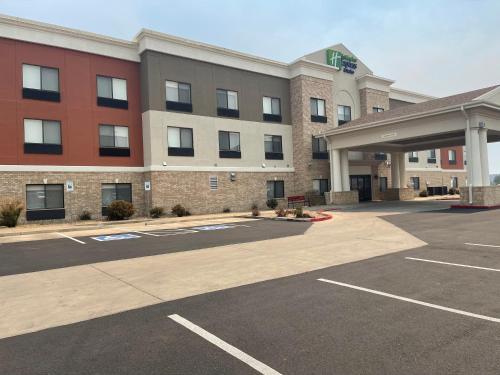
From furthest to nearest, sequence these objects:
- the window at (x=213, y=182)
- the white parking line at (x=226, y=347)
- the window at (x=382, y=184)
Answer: the window at (x=382, y=184), the window at (x=213, y=182), the white parking line at (x=226, y=347)

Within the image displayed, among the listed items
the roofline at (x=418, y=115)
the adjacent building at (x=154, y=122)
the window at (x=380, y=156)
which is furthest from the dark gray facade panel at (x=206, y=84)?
the window at (x=380, y=156)

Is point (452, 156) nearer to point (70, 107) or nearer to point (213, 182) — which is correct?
point (213, 182)

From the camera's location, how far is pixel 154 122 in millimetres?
25688

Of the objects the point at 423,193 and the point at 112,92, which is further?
the point at 423,193

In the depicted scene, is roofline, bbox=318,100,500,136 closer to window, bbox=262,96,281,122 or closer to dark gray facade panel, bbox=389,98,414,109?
window, bbox=262,96,281,122

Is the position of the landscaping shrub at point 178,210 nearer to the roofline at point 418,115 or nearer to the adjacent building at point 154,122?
the adjacent building at point 154,122

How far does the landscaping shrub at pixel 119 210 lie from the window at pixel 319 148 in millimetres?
16087

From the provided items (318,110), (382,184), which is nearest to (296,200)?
(318,110)

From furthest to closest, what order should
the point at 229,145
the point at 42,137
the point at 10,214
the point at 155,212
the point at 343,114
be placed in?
the point at 343,114
the point at 229,145
the point at 155,212
the point at 42,137
the point at 10,214

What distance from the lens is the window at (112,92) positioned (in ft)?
82.5

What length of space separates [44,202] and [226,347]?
71.6 ft

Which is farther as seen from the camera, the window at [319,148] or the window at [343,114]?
the window at [343,114]

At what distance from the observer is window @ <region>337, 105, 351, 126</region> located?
36.2 metres

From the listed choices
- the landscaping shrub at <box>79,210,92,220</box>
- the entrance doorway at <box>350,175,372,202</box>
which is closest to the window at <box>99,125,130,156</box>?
the landscaping shrub at <box>79,210,92,220</box>
